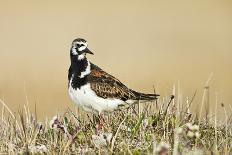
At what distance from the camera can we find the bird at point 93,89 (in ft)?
29.7

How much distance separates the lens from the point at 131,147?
7215 millimetres

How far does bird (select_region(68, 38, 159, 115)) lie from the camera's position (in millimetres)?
9055

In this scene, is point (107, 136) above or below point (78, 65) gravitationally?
below

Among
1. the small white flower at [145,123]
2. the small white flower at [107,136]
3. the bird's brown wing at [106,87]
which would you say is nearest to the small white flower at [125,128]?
the small white flower at [145,123]

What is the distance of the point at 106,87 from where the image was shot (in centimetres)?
930

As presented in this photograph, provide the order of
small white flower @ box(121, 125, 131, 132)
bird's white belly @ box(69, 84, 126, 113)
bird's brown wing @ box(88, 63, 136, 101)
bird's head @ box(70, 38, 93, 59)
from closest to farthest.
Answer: small white flower @ box(121, 125, 131, 132), bird's white belly @ box(69, 84, 126, 113), bird's brown wing @ box(88, 63, 136, 101), bird's head @ box(70, 38, 93, 59)

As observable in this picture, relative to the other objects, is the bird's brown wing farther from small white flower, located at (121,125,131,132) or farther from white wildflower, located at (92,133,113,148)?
white wildflower, located at (92,133,113,148)

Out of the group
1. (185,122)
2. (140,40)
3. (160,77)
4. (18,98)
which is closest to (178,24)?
(140,40)

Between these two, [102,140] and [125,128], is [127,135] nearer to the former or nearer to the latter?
[125,128]

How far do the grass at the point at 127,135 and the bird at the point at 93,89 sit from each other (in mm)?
350

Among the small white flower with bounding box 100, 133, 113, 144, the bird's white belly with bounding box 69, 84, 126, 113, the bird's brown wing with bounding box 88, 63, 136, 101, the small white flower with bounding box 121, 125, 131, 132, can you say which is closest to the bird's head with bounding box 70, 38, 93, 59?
the bird's brown wing with bounding box 88, 63, 136, 101

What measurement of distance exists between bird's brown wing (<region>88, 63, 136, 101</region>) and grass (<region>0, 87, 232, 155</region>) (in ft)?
1.81

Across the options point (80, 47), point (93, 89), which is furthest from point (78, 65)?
point (93, 89)

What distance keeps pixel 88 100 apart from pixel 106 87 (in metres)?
0.37
